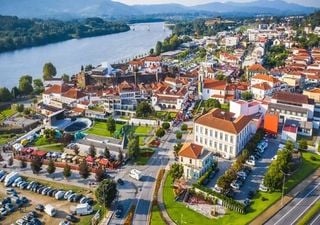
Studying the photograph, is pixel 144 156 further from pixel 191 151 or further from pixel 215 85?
pixel 215 85

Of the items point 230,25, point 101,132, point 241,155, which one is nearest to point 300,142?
point 241,155

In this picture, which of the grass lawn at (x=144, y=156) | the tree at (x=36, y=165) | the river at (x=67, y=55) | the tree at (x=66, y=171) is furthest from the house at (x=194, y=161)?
the river at (x=67, y=55)

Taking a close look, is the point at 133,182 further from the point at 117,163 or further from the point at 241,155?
the point at 241,155

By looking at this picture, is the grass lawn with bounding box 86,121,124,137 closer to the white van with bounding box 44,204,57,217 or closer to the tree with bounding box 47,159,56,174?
the tree with bounding box 47,159,56,174

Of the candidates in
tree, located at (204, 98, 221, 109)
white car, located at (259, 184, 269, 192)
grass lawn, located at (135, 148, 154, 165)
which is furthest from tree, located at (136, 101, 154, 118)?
white car, located at (259, 184, 269, 192)

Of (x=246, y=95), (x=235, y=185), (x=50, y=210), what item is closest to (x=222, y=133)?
(x=235, y=185)

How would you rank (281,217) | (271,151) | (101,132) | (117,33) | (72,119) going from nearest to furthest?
(281,217) < (271,151) < (101,132) < (72,119) < (117,33)
